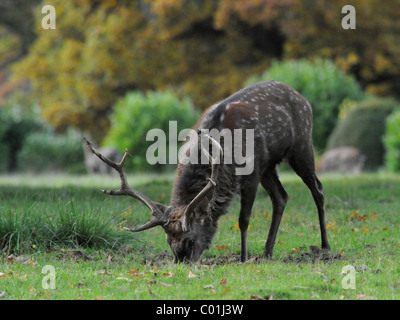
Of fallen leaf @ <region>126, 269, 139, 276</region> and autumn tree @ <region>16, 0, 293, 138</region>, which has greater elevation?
autumn tree @ <region>16, 0, 293, 138</region>

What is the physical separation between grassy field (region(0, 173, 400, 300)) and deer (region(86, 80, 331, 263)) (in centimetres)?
34

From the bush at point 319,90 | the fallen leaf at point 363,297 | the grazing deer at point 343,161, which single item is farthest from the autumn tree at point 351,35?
the fallen leaf at point 363,297

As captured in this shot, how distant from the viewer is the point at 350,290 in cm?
569

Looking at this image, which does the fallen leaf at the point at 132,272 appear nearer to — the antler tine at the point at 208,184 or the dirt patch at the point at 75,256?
the antler tine at the point at 208,184

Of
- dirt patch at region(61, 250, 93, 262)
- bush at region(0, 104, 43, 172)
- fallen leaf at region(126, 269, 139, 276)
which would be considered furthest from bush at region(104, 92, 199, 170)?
fallen leaf at region(126, 269, 139, 276)

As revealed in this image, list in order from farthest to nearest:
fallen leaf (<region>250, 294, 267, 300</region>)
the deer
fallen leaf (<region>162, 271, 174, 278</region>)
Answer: the deer → fallen leaf (<region>162, 271, 174, 278</region>) → fallen leaf (<region>250, 294, 267, 300</region>)

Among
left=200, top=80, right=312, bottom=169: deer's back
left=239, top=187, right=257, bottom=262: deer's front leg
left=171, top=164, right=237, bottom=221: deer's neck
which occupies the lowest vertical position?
left=239, top=187, right=257, bottom=262: deer's front leg

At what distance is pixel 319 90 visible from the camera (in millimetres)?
18531

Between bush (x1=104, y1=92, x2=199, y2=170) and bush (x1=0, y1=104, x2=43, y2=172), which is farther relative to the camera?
bush (x1=0, y1=104, x2=43, y2=172)

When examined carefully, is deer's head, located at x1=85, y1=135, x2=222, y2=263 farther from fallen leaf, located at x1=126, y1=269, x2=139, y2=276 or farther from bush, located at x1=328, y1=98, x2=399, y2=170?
bush, located at x1=328, y1=98, x2=399, y2=170

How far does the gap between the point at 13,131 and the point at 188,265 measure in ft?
50.6

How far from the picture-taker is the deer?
6.95m

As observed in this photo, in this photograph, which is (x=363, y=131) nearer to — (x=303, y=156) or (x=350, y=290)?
(x=303, y=156)

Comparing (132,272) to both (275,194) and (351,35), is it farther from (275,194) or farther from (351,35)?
(351,35)
